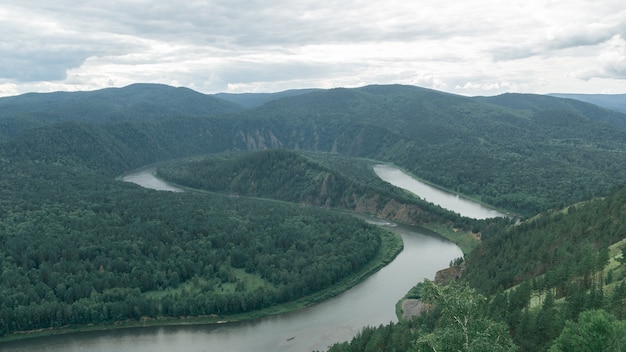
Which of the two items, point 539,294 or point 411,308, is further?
point 411,308

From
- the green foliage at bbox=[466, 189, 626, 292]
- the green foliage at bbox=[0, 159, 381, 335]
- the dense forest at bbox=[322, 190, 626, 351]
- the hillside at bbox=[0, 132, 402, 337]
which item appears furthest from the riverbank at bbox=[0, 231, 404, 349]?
the green foliage at bbox=[466, 189, 626, 292]

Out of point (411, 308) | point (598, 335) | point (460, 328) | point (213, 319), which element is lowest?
point (213, 319)

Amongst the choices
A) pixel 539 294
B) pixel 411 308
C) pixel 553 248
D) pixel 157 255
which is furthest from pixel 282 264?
pixel 539 294

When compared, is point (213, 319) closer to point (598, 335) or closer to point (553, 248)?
point (553, 248)

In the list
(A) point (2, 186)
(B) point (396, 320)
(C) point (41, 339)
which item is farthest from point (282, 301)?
(A) point (2, 186)

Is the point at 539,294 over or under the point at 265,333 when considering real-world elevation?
over

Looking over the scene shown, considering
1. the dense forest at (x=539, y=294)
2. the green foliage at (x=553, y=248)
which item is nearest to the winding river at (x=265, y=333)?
the dense forest at (x=539, y=294)

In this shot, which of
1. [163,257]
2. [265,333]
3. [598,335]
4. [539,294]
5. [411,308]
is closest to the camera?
[598,335]

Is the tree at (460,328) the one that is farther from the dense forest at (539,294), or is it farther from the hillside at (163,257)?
the hillside at (163,257)
